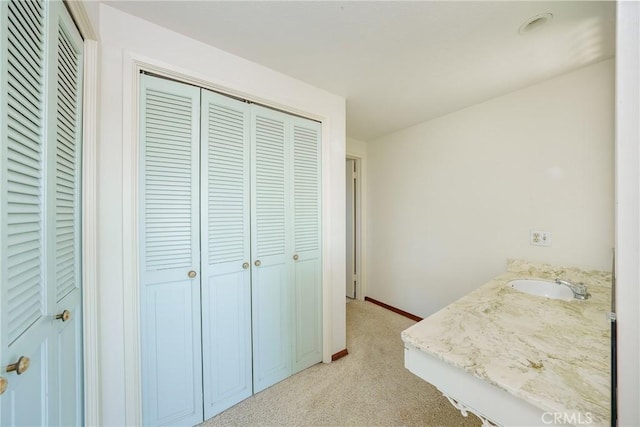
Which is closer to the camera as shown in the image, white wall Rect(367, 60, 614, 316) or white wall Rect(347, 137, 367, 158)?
white wall Rect(367, 60, 614, 316)

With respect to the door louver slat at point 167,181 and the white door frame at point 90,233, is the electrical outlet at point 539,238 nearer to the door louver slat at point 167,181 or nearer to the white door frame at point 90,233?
the door louver slat at point 167,181

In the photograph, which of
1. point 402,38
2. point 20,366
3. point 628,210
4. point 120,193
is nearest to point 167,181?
point 120,193

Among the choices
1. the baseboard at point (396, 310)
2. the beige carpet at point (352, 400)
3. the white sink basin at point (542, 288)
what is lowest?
the beige carpet at point (352, 400)

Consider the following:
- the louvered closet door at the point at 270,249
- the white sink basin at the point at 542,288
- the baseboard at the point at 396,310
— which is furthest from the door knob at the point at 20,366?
the baseboard at the point at 396,310

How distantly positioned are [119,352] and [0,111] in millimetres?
1148

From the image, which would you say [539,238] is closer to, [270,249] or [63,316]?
[270,249]

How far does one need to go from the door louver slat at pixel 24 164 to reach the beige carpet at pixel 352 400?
4.18ft

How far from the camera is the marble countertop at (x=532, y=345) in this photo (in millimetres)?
637

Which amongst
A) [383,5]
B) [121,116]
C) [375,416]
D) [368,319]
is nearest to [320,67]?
[383,5]

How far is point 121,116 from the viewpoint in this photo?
1.17m

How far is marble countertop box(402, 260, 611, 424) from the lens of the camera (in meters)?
0.64

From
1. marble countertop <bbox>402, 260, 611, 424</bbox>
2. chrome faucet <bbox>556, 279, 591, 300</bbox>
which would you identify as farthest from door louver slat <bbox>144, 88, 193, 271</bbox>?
chrome faucet <bbox>556, 279, 591, 300</bbox>

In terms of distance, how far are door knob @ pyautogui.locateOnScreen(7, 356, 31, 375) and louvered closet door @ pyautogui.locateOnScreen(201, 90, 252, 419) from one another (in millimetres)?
791

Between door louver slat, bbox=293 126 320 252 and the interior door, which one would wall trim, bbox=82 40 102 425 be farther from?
the interior door
